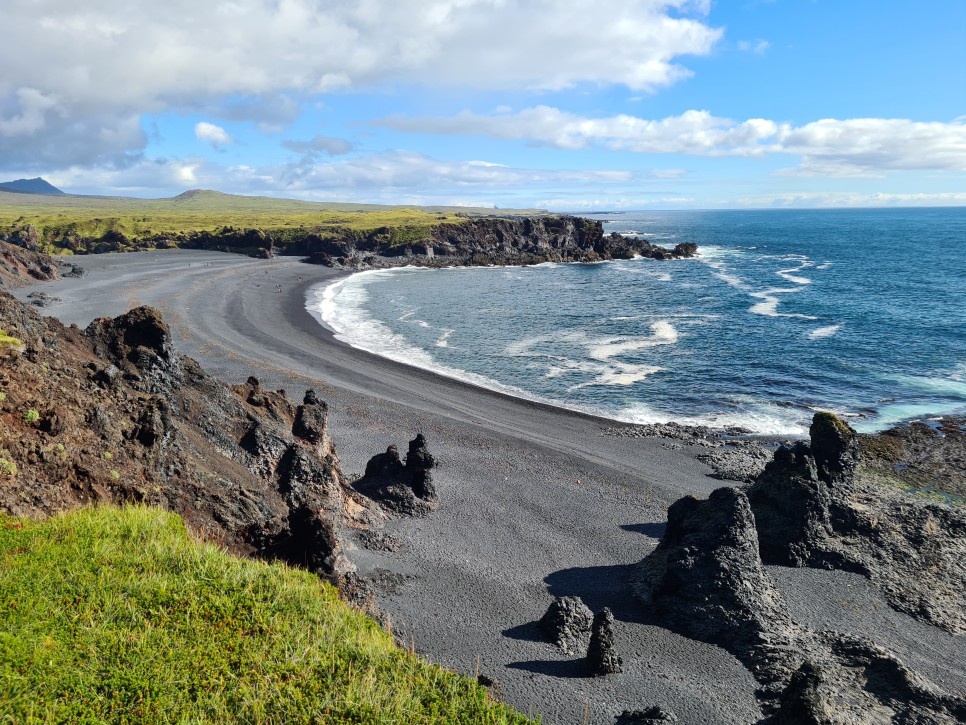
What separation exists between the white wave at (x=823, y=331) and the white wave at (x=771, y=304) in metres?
5.72

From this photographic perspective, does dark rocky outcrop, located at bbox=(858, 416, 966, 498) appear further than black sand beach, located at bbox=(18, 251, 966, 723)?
Yes

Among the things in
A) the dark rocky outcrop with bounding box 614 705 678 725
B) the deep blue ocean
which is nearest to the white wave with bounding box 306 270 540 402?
the deep blue ocean

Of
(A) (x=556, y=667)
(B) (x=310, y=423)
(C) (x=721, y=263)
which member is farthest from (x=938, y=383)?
(C) (x=721, y=263)

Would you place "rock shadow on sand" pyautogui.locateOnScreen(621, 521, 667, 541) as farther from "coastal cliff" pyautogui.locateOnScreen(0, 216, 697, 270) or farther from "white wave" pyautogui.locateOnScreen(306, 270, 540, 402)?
"coastal cliff" pyautogui.locateOnScreen(0, 216, 697, 270)

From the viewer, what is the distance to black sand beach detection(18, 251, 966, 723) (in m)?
16.2

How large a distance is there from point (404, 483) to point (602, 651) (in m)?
13.6

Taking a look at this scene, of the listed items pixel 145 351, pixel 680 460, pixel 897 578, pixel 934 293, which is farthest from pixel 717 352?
pixel 934 293

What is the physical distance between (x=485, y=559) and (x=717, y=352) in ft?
152

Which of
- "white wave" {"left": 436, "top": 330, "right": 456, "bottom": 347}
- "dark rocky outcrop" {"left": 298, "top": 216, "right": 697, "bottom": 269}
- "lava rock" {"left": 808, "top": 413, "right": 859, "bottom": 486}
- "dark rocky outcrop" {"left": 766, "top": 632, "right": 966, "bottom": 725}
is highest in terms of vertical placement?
"dark rocky outcrop" {"left": 298, "top": 216, "right": 697, "bottom": 269}

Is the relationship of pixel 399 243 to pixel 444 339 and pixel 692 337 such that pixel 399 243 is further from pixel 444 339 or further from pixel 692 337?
pixel 692 337

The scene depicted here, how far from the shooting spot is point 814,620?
67.0ft

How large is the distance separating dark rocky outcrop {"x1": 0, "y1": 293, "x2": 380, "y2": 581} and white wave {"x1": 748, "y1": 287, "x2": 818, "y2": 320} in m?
69.4

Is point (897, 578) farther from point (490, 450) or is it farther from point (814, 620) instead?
point (490, 450)

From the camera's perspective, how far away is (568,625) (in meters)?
17.8
